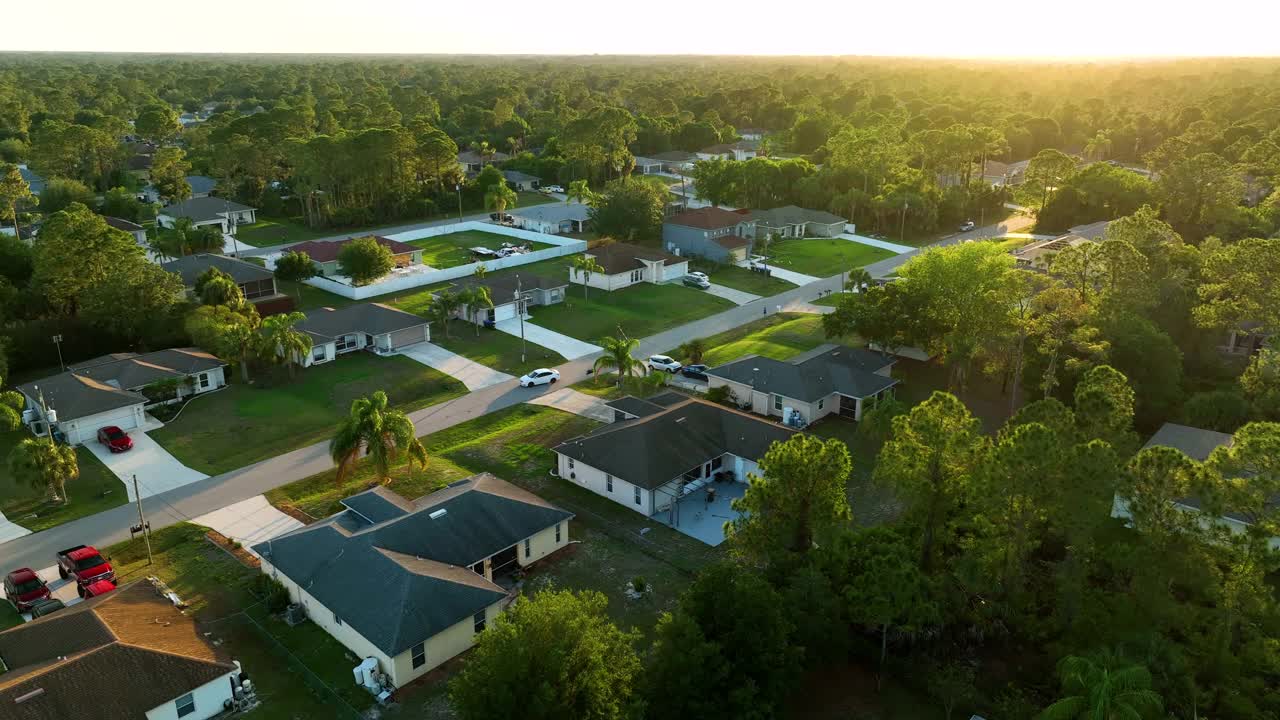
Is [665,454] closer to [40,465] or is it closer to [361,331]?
[40,465]

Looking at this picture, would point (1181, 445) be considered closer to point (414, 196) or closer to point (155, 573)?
point (155, 573)

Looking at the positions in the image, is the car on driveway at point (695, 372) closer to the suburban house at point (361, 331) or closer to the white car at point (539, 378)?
the white car at point (539, 378)

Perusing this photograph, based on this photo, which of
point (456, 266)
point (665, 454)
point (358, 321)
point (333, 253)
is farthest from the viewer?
point (456, 266)

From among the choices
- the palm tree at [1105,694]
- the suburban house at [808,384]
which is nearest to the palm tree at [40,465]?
the suburban house at [808,384]

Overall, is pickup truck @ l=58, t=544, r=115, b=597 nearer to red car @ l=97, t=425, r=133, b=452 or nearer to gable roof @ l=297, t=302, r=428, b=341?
red car @ l=97, t=425, r=133, b=452

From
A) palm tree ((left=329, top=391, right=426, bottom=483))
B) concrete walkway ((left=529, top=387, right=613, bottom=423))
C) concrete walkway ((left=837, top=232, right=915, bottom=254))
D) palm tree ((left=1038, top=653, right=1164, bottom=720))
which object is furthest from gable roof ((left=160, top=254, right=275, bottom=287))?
palm tree ((left=1038, top=653, right=1164, bottom=720))

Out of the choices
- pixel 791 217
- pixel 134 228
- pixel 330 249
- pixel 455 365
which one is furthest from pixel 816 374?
pixel 134 228
